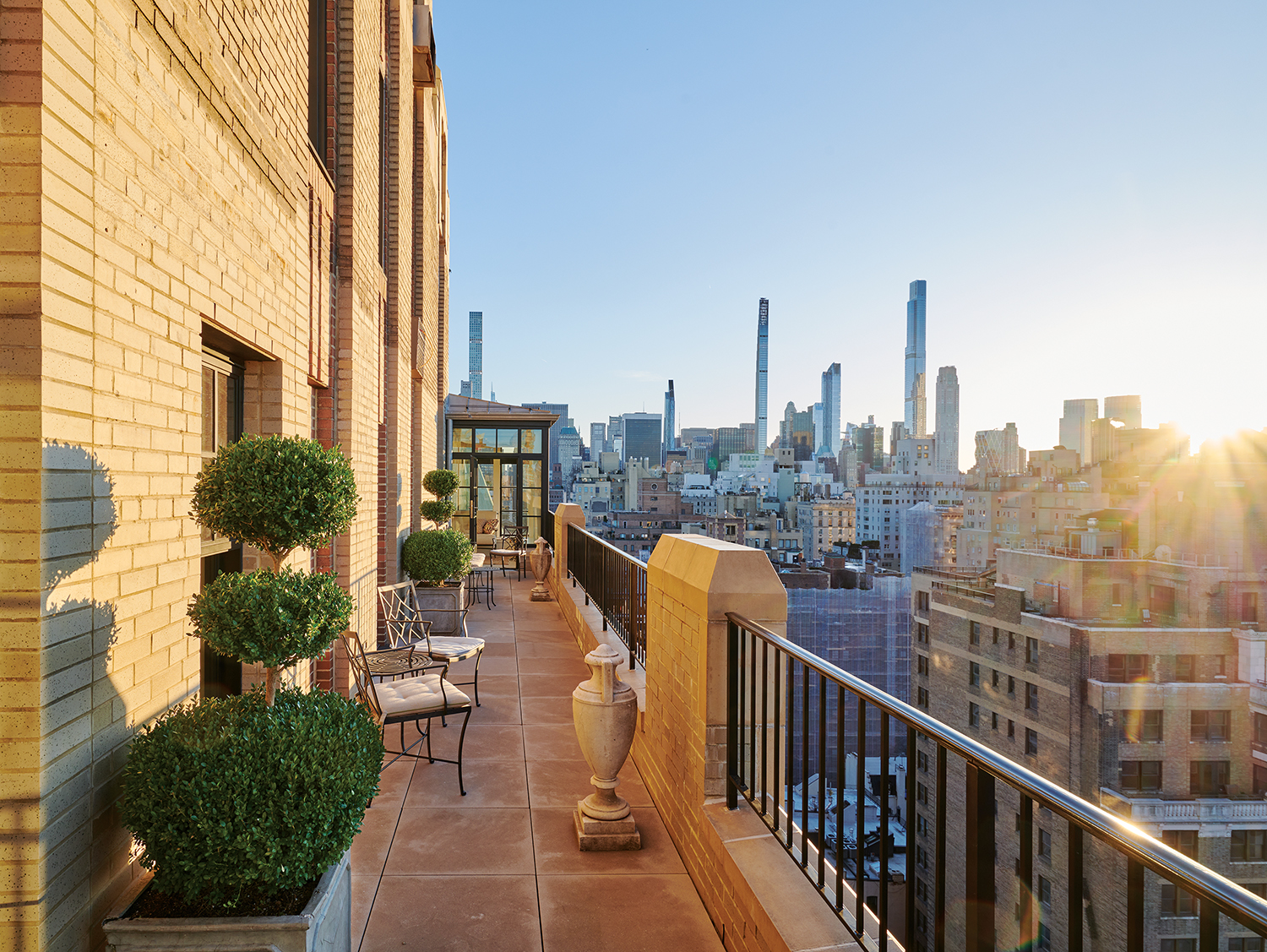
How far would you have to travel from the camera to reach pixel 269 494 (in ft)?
7.79

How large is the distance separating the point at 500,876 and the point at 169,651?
175 cm

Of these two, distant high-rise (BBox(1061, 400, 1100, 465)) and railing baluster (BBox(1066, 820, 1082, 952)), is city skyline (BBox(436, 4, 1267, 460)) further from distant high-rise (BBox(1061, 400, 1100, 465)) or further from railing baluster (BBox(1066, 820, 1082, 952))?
railing baluster (BBox(1066, 820, 1082, 952))

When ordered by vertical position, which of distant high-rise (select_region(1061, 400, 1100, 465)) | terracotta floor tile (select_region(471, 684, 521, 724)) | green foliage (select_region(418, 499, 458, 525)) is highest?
distant high-rise (select_region(1061, 400, 1100, 465))

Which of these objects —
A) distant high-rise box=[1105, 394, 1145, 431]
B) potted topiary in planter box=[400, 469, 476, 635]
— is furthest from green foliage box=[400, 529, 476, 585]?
distant high-rise box=[1105, 394, 1145, 431]

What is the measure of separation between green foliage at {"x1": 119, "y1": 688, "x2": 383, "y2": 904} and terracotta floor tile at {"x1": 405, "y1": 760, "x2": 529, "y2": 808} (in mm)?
2034

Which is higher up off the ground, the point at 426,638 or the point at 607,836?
the point at 426,638

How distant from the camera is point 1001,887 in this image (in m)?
25.0

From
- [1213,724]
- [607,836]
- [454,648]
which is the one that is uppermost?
[454,648]

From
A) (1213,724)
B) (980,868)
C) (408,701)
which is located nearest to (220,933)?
(980,868)

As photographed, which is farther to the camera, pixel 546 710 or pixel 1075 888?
pixel 546 710

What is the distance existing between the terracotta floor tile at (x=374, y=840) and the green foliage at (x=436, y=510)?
732cm

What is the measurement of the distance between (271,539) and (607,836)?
218cm

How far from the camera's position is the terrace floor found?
2.79m

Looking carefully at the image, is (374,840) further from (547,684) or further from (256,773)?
(547,684)
